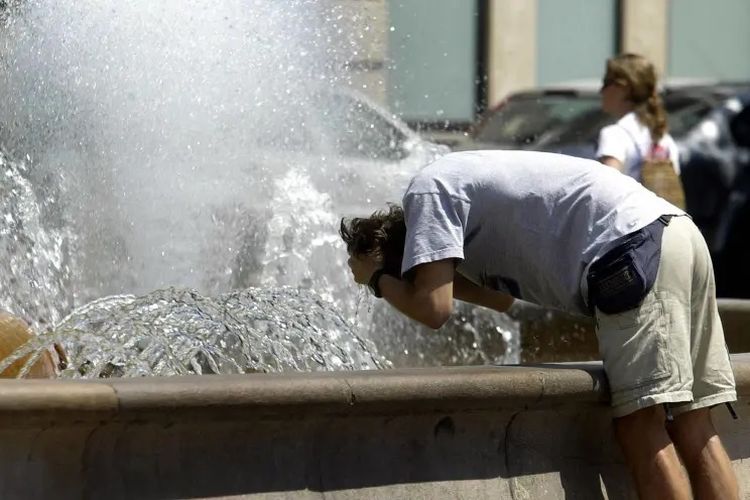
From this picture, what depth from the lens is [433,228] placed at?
3.66 metres

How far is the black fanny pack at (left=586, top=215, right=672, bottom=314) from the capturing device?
3668 mm

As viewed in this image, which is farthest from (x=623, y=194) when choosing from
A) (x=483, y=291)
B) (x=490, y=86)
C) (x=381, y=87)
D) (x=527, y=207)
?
(x=490, y=86)

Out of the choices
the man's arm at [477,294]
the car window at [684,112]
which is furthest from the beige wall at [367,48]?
the man's arm at [477,294]

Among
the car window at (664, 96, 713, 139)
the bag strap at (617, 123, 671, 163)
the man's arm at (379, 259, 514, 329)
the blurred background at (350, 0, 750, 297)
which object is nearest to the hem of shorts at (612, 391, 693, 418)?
the man's arm at (379, 259, 514, 329)

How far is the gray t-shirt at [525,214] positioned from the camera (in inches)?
145

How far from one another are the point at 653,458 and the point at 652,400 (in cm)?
13

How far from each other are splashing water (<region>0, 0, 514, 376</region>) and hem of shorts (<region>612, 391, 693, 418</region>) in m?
2.52

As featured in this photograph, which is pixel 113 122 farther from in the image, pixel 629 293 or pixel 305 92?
pixel 629 293

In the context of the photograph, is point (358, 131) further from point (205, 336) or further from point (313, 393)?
point (313, 393)

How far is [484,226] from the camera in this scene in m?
3.76

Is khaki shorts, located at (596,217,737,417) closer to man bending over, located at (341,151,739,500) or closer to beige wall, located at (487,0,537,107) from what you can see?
man bending over, located at (341,151,739,500)

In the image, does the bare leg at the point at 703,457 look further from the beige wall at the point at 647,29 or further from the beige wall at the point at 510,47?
the beige wall at the point at 647,29

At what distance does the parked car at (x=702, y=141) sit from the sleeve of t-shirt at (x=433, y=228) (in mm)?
6826

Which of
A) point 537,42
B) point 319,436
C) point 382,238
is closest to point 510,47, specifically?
point 537,42
